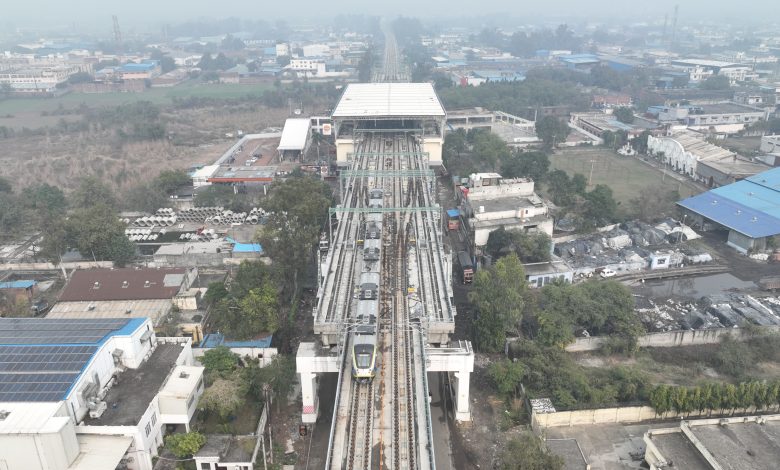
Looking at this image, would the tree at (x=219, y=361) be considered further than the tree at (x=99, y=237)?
No

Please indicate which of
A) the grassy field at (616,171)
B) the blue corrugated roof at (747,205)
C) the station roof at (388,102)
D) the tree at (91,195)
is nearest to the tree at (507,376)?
the blue corrugated roof at (747,205)

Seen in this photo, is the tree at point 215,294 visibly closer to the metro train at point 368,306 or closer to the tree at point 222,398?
the tree at point 222,398

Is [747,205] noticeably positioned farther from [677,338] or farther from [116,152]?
[116,152]

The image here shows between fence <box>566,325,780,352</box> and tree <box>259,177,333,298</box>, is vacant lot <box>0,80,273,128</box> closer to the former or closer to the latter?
tree <box>259,177,333,298</box>

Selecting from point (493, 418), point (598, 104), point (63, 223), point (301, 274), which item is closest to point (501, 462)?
point (493, 418)

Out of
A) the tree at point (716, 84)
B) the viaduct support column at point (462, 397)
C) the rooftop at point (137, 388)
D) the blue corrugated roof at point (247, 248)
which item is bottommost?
the viaduct support column at point (462, 397)

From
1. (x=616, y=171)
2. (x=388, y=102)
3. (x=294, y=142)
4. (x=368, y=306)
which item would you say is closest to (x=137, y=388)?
(x=368, y=306)
